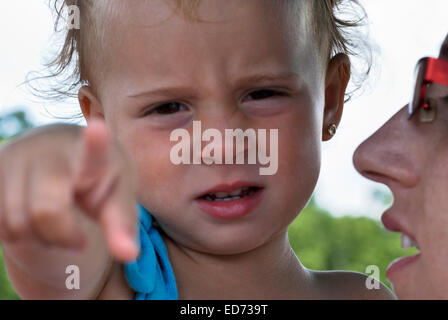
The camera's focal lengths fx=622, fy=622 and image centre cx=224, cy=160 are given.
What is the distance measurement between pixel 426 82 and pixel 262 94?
391 mm

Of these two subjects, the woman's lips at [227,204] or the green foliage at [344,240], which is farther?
the green foliage at [344,240]

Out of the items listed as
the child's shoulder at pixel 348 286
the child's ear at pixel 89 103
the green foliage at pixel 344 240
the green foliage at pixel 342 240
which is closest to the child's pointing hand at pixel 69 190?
the child's ear at pixel 89 103

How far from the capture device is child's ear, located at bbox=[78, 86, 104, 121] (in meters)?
1.44

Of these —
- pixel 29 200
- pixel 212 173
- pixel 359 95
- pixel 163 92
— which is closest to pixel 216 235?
pixel 212 173

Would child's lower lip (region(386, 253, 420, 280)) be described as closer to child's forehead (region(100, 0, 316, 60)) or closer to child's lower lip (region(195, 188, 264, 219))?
child's lower lip (region(195, 188, 264, 219))

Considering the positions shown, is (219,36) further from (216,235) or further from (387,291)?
(387,291)

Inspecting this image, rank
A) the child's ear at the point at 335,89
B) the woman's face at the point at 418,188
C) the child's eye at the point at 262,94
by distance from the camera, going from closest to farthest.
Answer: the woman's face at the point at 418,188 → the child's eye at the point at 262,94 → the child's ear at the point at 335,89

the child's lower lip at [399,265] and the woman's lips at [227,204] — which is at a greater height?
the woman's lips at [227,204]

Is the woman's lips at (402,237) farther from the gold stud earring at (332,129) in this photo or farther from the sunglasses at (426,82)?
the gold stud earring at (332,129)

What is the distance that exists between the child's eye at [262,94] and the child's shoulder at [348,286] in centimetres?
48

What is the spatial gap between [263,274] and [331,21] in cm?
72

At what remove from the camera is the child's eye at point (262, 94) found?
1.30m

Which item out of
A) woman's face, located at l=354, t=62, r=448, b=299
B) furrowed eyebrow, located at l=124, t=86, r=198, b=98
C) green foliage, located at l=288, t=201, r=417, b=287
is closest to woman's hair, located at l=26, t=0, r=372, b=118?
furrowed eyebrow, located at l=124, t=86, r=198, b=98
